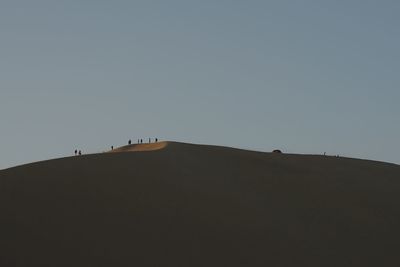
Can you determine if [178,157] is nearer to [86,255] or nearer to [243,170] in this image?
[243,170]

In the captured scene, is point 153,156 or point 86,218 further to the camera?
point 153,156

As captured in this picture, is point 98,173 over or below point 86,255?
over

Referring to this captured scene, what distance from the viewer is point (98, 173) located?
54.1 ft

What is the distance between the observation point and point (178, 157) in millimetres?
19656

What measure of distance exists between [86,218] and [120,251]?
1.22m

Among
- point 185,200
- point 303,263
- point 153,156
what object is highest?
point 153,156

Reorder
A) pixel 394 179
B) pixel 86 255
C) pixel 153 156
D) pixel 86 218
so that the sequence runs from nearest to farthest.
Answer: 1. pixel 86 255
2. pixel 86 218
3. pixel 153 156
4. pixel 394 179

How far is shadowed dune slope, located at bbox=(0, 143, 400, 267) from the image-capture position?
1356 centimetres

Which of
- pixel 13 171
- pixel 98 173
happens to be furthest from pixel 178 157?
pixel 13 171

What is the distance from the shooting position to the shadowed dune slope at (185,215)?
13.6 meters

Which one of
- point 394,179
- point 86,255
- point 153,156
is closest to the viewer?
point 86,255

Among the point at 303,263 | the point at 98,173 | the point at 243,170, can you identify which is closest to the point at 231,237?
the point at 303,263

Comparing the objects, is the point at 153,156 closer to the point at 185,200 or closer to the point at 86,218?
the point at 185,200

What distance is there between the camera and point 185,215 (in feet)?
50.3
